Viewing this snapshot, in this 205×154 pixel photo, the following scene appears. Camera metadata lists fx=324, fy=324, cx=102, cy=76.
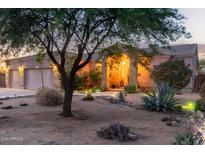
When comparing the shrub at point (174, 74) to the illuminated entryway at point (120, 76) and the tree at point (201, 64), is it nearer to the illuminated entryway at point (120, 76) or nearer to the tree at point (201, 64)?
the tree at point (201, 64)

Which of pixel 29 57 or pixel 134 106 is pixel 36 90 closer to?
pixel 29 57

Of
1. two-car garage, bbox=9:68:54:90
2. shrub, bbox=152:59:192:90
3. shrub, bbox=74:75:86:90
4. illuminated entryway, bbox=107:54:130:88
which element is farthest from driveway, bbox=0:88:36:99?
shrub, bbox=152:59:192:90

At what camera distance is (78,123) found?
27.3 ft

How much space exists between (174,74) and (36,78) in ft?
18.3

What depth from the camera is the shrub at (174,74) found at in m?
13.3

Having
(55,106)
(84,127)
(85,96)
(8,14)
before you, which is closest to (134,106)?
(85,96)

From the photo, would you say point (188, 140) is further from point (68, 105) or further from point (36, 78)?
point (36, 78)

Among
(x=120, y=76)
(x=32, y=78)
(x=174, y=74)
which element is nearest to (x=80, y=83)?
(x=32, y=78)

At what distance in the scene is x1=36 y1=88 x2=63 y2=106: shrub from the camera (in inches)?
432

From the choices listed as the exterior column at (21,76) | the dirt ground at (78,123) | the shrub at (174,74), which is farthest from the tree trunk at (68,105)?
the shrub at (174,74)

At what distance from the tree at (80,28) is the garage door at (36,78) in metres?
1.61

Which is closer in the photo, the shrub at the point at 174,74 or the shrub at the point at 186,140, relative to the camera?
the shrub at the point at 186,140

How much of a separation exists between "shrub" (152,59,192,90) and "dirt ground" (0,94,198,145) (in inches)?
66.4

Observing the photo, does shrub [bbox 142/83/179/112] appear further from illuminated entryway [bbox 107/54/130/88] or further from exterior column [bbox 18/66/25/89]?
illuminated entryway [bbox 107/54/130/88]
